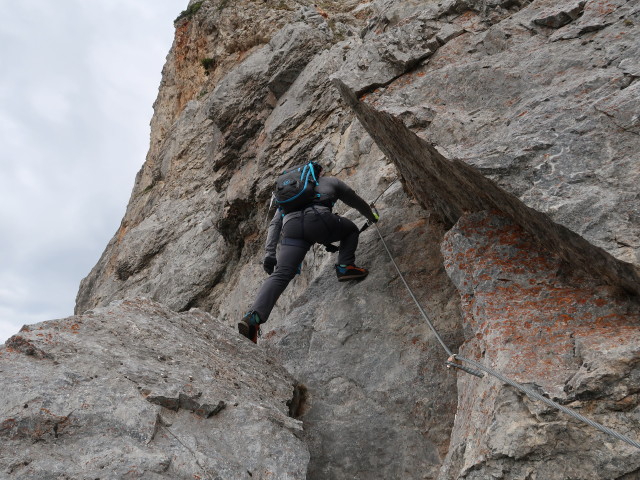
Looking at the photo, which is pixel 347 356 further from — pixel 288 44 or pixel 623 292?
pixel 288 44

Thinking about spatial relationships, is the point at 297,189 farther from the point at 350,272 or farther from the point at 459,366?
the point at 459,366

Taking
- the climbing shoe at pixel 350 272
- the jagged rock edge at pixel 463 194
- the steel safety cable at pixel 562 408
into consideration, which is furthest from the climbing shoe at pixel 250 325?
the steel safety cable at pixel 562 408

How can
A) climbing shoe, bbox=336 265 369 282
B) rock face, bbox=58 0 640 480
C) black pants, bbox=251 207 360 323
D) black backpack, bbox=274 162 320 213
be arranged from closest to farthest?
1. rock face, bbox=58 0 640 480
2. black pants, bbox=251 207 360 323
3. black backpack, bbox=274 162 320 213
4. climbing shoe, bbox=336 265 369 282

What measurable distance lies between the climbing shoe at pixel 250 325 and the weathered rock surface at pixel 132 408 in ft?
3.09

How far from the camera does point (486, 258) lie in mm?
5883

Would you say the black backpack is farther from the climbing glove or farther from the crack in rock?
the crack in rock

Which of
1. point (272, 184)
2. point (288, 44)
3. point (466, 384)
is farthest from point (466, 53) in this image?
point (288, 44)

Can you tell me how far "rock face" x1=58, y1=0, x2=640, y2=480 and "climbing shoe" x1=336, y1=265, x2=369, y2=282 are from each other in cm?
14

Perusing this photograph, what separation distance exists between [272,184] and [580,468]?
11.3 m

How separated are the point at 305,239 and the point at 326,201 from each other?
72 cm

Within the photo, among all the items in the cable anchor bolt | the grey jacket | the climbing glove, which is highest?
the grey jacket

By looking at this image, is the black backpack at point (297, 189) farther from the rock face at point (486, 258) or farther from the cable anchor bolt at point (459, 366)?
the cable anchor bolt at point (459, 366)

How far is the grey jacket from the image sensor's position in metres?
8.42

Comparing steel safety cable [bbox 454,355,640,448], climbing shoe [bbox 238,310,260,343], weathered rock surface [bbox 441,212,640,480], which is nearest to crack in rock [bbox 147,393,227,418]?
climbing shoe [bbox 238,310,260,343]
